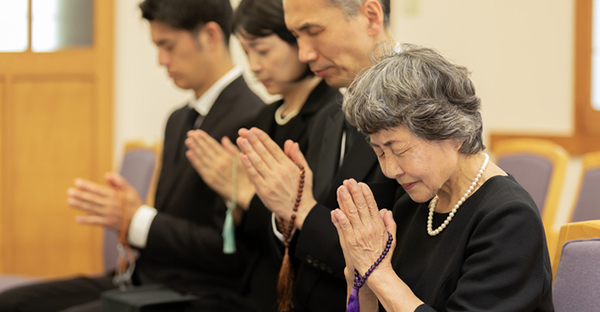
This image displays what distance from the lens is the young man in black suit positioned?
2.06m

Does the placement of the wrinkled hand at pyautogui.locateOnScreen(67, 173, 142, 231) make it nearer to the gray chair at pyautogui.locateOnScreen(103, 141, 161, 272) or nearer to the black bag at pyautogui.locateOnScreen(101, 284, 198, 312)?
the black bag at pyautogui.locateOnScreen(101, 284, 198, 312)

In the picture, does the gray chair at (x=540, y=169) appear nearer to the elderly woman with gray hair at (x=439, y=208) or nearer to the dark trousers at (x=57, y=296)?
the elderly woman with gray hair at (x=439, y=208)

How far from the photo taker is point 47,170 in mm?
4164

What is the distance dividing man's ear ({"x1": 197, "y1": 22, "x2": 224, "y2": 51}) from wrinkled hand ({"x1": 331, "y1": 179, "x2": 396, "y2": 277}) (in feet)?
4.21

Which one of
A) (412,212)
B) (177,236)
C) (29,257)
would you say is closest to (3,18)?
(29,257)

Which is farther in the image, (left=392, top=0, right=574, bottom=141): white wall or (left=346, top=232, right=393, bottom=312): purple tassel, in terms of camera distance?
(left=392, top=0, right=574, bottom=141): white wall

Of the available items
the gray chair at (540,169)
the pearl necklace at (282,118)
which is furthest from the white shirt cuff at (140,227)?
the gray chair at (540,169)

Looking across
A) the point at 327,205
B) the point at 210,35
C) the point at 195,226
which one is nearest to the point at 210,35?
the point at 210,35

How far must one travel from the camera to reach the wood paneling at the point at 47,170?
163 inches

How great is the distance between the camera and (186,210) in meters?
2.17

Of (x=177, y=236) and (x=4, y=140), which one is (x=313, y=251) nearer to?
(x=177, y=236)

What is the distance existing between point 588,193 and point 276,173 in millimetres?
1313

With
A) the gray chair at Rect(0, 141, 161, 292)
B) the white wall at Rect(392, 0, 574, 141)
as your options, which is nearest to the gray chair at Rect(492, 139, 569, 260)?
the white wall at Rect(392, 0, 574, 141)

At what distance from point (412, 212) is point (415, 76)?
13.8 inches
